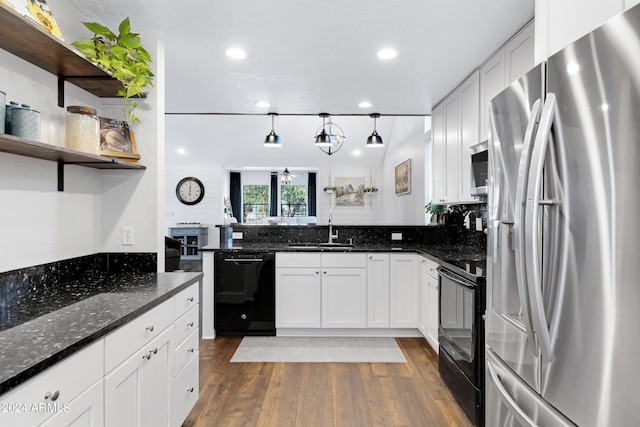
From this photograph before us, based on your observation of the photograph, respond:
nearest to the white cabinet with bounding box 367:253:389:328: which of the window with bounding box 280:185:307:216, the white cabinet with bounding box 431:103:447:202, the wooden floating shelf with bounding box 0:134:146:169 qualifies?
the white cabinet with bounding box 431:103:447:202

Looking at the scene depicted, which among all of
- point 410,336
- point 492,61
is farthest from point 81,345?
point 410,336

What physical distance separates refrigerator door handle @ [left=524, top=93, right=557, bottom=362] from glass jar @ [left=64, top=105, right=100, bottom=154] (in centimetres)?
191

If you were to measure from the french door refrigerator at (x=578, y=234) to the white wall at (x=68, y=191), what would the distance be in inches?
78.3

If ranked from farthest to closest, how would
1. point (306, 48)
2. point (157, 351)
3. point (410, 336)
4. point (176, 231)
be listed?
point (176, 231)
point (410, 336)
point (306, 48)
point (157, 351)

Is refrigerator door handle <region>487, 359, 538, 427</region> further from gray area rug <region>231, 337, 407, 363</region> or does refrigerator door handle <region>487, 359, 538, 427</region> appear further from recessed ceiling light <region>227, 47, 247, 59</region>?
recessed ceiling light <region>227, 47, 247, 59</region>

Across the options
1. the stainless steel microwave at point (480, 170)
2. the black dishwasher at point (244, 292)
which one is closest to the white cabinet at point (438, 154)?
the stainless steel microwave at point (480, 170)

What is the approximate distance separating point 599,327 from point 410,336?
3.17 m

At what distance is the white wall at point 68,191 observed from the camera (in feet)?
5.46

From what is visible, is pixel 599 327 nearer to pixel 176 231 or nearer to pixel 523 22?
pixel 523 22

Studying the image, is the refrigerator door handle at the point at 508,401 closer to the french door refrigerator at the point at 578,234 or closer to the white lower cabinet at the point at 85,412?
the french door refrigerator at the point at 578,234

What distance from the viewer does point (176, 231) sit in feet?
28.1

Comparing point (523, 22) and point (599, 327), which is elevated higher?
point (523, 22)

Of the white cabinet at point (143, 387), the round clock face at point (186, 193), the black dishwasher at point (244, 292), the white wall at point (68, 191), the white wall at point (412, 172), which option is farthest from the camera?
the round clock face at point (186, 193)

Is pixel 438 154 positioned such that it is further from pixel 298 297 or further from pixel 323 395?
pixel 323 395
